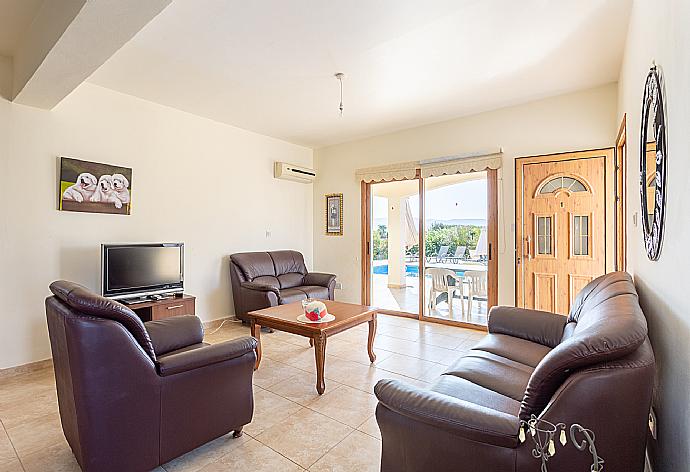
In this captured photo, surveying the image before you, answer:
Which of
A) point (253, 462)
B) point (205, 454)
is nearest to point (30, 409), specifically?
point (205, 454)

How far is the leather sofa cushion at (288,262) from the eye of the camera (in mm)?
5484

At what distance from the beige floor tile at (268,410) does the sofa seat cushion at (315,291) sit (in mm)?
2102

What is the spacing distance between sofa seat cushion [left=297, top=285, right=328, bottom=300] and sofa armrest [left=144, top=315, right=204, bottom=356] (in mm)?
2340

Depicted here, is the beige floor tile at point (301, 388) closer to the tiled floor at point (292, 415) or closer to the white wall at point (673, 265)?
the tiled floor at point (292, 415)

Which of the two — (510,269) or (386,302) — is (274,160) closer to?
(386,302)

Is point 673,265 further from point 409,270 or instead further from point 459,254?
point 409,270

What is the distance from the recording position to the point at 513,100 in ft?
14.1

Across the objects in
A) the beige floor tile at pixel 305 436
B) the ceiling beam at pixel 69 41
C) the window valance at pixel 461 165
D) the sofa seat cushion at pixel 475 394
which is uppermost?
the ceiling beam at pixel 69 41

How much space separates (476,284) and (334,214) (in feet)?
8.47

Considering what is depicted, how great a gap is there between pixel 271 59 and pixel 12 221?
273 centimetres

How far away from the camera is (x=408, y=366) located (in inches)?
136

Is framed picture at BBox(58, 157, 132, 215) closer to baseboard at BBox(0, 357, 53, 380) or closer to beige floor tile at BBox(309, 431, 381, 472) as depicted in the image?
baseboard at BBox(0, 357, 53, 380)

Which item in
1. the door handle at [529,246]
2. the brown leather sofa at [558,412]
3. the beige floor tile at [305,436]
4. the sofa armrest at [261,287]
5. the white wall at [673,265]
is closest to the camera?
the brown leather sofa at [558,412]

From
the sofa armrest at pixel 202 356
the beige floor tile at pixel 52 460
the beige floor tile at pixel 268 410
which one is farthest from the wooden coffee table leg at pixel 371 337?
the beige floor tile at pixel 52 460
